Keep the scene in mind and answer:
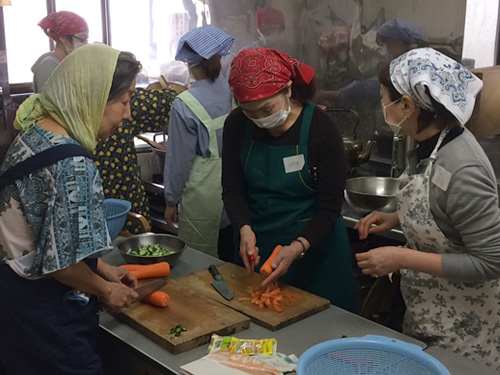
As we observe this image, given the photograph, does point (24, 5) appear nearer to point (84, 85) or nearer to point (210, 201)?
point (210, 201)

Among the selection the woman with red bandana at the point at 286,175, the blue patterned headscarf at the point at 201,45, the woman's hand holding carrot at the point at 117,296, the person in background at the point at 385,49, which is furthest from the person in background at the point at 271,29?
the woman's hand holding carrot at the point at 117,296

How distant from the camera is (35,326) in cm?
164

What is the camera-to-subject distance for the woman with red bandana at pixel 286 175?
2.11 meters

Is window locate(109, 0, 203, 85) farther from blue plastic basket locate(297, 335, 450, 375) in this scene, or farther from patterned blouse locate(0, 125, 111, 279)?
blue plastic basket locate(297, 335, 450, 375)

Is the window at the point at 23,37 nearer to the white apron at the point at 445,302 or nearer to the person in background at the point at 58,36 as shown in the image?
the person in background at the point at 58,36

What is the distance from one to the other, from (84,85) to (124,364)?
857 millimetres

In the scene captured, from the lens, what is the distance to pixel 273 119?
2.16m

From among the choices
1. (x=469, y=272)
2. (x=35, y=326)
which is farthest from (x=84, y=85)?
(x=469, y=272)

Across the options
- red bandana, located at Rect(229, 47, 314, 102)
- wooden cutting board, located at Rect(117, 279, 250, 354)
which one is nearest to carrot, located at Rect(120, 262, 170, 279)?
wooden cutting board, located at Rect(117, 279, 250, 354)

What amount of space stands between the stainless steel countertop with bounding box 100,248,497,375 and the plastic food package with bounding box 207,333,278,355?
3cm

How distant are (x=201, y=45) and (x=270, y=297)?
4.52 feet

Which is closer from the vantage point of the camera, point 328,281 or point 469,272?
point 469,272

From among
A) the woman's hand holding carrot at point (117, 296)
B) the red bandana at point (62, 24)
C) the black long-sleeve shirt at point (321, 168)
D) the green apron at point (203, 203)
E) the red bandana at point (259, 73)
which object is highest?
the red bandana at point (62, 24)

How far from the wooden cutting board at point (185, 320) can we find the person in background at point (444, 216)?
1.43ft
